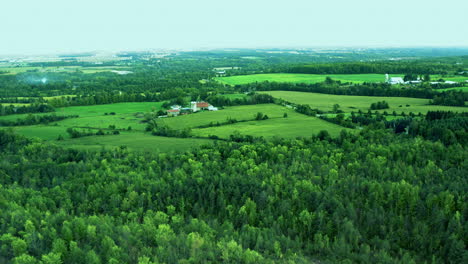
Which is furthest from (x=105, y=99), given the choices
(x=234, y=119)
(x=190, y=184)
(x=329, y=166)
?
(x=329, y=166)

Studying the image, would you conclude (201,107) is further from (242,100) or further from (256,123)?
(256,123)

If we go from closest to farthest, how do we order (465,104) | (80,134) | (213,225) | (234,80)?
(213,225) → (80,134) → (465,104) → (234,80)

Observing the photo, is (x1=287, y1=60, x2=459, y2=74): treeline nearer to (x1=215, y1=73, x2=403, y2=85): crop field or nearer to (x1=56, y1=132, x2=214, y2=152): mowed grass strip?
(x1=215, y1=73, x2=403, y2=85): crop field

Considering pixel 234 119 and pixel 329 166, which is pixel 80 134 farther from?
pixel 329 166


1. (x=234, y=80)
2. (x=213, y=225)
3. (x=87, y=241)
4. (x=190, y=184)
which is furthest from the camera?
(x=234, y=80)

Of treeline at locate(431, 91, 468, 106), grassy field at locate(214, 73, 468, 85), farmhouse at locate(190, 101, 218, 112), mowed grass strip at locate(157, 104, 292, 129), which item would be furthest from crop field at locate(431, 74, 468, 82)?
farmhouse at locate(190, 101, 218, 112)

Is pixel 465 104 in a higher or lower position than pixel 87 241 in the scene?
higher

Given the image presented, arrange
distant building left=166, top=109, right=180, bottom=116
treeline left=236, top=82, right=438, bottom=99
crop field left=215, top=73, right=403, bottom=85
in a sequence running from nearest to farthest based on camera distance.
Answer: distant building left=166, top=109, right=180, bottom=116 → treeline left=236, top=82, right=438, bottom=99 → crop field left=215, top=73, right=403, bottom=85
